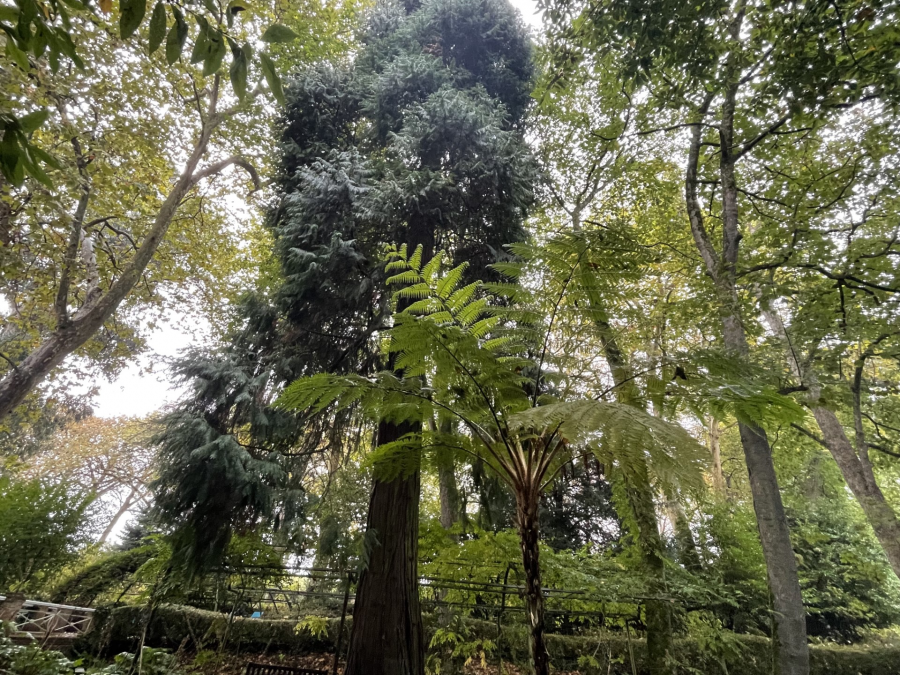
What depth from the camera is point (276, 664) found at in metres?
4.52

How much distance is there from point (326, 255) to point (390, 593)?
2851mm

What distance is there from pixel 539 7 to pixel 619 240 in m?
2.11

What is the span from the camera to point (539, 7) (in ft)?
9.84

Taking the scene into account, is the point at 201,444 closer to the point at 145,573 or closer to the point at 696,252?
the point at 145,573

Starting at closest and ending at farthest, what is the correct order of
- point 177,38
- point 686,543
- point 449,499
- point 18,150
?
point 18,150 < point 177,38 < point 686,543 < point 449,499

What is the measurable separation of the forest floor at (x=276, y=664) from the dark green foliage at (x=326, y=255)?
4.83 ft

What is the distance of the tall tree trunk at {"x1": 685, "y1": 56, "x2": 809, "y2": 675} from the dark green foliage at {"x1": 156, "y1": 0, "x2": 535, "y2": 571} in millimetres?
1998

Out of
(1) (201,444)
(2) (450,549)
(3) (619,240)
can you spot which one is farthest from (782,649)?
(1) (201,444)

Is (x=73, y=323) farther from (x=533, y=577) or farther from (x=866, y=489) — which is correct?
(x=866, y=489)

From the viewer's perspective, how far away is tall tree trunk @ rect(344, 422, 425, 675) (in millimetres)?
2656

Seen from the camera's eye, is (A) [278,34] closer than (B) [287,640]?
Yes

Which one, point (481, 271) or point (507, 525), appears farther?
point (507, 525)

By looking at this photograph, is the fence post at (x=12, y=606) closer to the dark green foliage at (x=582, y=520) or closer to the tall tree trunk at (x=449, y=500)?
the tall tree trunk at (x=449, y=500)

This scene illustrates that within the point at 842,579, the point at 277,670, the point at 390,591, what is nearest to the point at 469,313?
the point at 390,591
